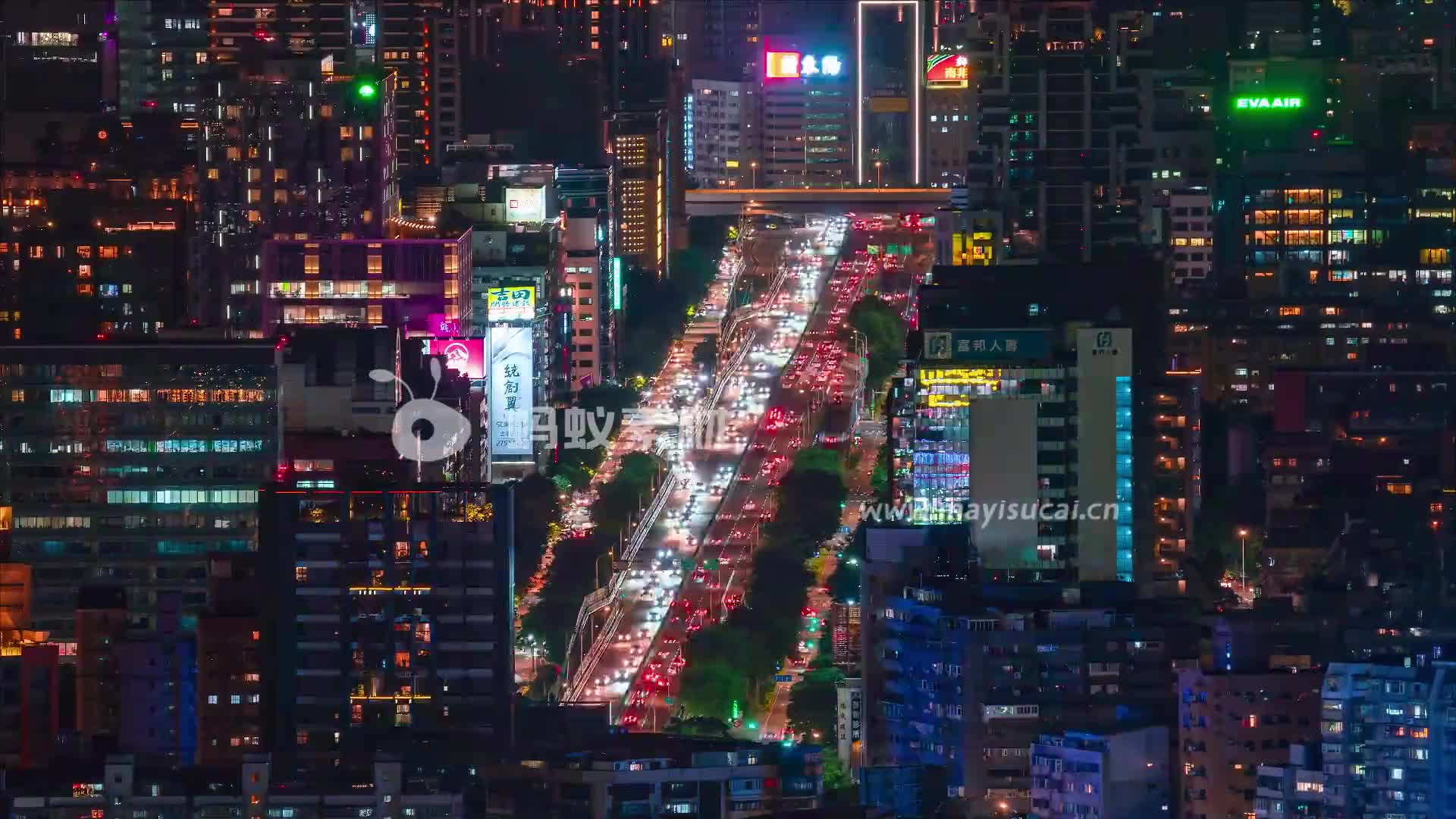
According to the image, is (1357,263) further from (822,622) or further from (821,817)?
(821,817)

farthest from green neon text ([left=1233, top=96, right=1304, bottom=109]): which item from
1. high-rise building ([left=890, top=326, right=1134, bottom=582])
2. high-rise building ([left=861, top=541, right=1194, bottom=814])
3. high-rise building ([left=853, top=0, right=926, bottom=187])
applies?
high-rise building ([left=861, top=541, right=1194, bottom=814])

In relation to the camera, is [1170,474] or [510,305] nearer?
[1170,474]

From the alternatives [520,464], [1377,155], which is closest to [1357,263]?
[1377,155]

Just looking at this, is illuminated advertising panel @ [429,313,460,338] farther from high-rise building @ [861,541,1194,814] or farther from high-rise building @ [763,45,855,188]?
high-rise building @ [763,45,855,188]

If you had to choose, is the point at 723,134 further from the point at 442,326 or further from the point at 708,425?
the point at 442,326

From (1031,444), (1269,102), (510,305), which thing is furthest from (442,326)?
(1269,102)

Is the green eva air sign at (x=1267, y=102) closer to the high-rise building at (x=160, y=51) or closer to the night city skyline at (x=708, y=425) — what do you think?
the night city skyline at (x=708, y=425)

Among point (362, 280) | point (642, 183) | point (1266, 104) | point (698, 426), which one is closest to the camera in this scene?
point (362, 280)

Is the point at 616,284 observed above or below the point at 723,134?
below
